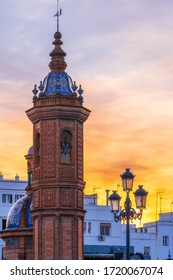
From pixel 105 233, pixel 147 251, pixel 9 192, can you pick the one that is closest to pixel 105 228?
pixel 105 233

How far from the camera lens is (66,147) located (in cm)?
4334

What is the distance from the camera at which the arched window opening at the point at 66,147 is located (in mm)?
43156

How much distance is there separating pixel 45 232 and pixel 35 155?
387cm

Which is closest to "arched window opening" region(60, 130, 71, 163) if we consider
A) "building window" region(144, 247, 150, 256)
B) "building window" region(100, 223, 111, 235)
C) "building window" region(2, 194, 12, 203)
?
"building window" region(2, 194, 12, 203)

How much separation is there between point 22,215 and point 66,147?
16.8ft

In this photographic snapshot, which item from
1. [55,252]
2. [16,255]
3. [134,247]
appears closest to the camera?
[55,252]

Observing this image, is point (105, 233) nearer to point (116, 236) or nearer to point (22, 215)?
point (116, 236)

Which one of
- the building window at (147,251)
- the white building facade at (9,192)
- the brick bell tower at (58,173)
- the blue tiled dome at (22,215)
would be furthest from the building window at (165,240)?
the brick bell tower at (58,173)

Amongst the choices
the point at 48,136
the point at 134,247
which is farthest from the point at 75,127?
the point at 134,247

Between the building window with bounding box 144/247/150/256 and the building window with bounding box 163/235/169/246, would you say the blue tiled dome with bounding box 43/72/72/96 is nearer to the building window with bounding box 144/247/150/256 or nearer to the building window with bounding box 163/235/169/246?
the building window with bounding box 144/247/150/256

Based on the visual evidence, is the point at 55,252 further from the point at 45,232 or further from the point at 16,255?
the point at 16,255

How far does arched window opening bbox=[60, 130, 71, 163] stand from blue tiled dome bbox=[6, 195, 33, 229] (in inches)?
160

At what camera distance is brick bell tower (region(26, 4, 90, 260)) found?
139ft

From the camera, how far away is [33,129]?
4391 centimetres
